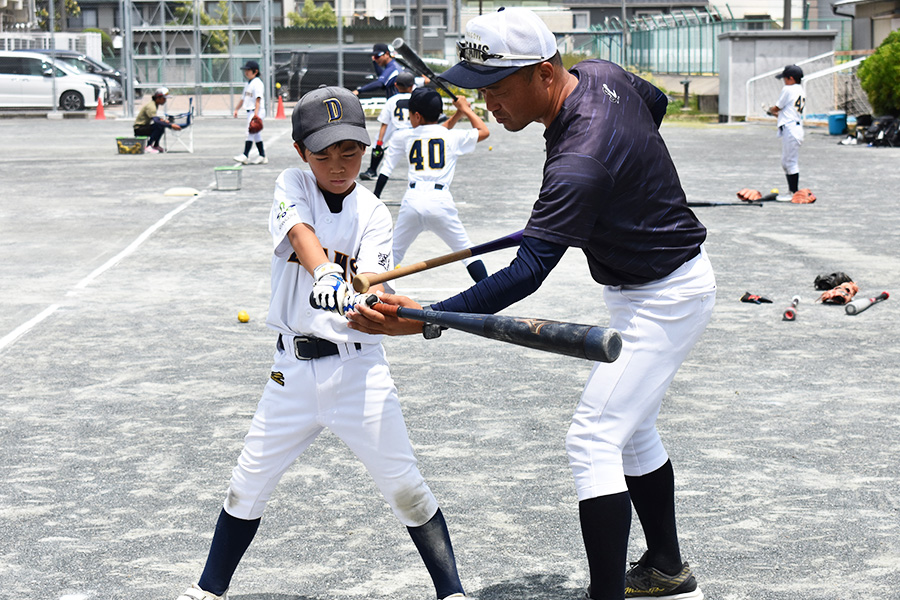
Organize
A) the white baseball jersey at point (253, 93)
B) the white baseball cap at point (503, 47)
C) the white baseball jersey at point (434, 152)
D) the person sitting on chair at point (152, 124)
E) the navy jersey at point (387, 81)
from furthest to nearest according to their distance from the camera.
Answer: the person sitting on chair at point (152, 124) → the white baseball jersey at point (253, 93) → the navy jersey at point (387, 81) → the white baseball jersey at point (434, 152) → the white baseball cap at point (503, 47)

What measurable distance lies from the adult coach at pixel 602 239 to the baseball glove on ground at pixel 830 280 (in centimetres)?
650

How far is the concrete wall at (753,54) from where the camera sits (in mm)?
35188

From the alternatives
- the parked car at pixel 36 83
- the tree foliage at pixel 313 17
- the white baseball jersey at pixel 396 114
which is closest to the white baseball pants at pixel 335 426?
the white baseball jersey at pixel 396 114

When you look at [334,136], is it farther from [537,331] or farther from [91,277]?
[91,277]

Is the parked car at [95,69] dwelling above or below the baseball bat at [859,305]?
above

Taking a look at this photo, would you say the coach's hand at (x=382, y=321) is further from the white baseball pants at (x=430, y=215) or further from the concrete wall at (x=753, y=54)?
the concrete wall at (x=753, y=54)

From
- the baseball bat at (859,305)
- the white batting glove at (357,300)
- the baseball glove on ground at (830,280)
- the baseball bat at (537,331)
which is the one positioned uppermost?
the white batting glove at (357,300)

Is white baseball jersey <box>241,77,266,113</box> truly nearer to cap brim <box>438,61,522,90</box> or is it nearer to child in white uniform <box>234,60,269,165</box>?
child in white uniform <box>234,60,269,165</box>

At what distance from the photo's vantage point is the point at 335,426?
11.9ft

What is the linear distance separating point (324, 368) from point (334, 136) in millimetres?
768

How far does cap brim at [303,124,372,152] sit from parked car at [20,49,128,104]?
39.5 metres

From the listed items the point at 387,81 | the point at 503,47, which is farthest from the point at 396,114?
the point at 503,47

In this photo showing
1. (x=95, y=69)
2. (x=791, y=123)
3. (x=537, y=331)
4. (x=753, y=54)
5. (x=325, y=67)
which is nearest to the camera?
(x=537, y=331)

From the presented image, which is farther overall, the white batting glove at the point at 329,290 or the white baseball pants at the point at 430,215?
the white baseball pants at the point at 430,215
